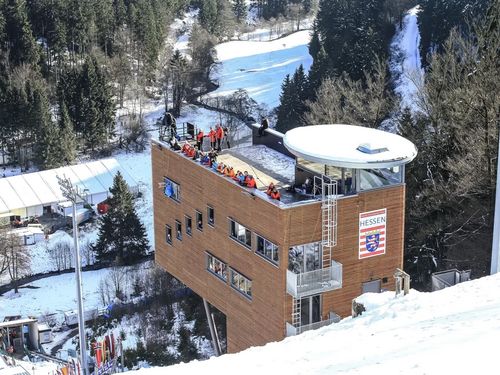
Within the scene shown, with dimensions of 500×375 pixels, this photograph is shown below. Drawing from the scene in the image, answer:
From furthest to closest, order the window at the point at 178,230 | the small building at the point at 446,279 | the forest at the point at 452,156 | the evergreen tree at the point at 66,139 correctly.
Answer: the evergreen tree at the point at 66,139, the forest at the point at 452,156, the window at the point at 178,230, the small building at the point at 446,279

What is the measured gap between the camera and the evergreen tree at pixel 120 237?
59.6 metres

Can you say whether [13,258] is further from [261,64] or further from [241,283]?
[261,64]

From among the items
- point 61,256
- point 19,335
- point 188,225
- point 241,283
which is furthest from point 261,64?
point 241,283

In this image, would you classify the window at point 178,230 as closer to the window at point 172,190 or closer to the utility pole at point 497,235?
the window at point 172,190

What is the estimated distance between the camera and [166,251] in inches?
1393

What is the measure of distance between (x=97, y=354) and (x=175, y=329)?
29.5 ft

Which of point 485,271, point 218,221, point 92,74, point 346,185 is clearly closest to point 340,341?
point 346,185

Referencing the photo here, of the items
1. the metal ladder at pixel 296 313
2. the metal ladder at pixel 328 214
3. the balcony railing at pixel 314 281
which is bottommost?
the metal ladder at pixel 296 313

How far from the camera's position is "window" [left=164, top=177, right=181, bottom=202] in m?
33.4

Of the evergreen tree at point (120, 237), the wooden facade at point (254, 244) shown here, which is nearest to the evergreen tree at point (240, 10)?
the evergreen tree at point (120, 237)

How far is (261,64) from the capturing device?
102 m

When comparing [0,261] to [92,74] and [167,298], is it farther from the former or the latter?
[92,74]

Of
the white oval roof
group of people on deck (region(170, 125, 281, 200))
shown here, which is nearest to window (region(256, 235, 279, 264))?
group of people on deck (region(170, 125, 281, 200))

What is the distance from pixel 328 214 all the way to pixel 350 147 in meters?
2.42
